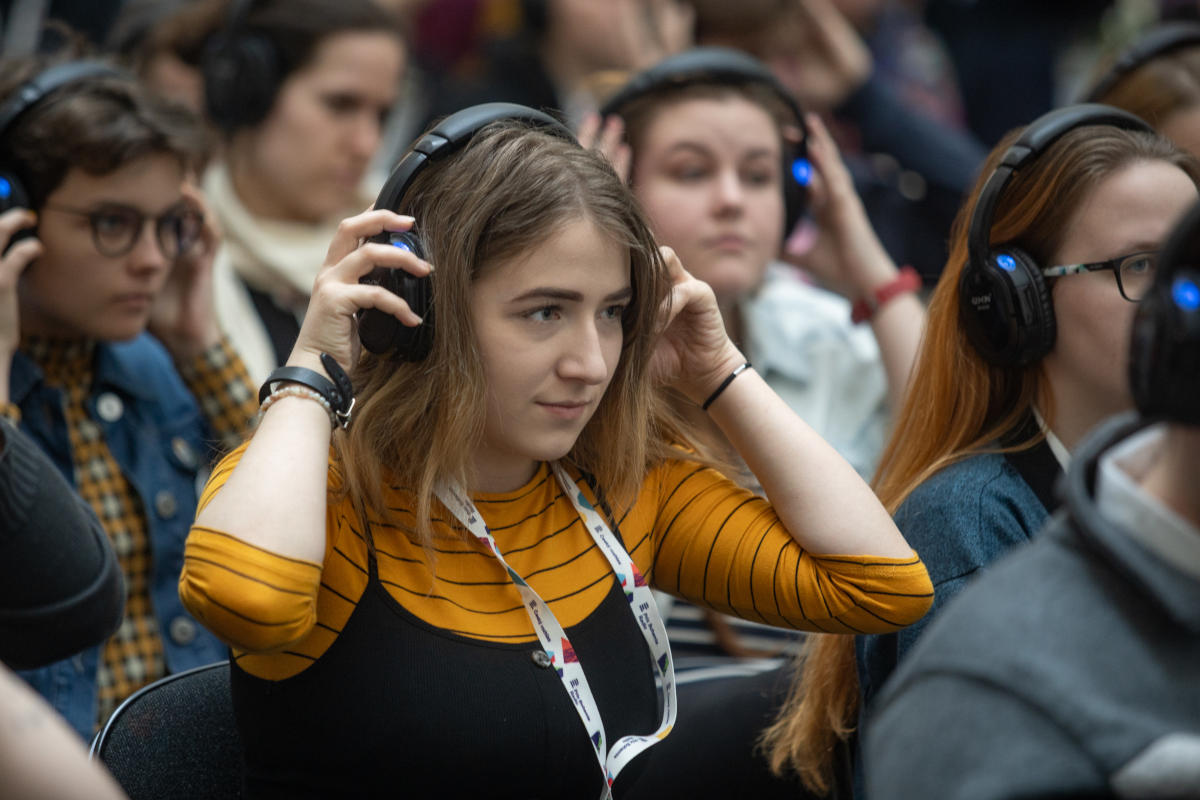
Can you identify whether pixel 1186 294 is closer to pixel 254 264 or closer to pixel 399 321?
pixel 399 321

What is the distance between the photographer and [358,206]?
293 centimetres

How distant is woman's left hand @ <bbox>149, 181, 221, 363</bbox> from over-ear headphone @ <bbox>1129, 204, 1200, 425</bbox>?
1.73 m

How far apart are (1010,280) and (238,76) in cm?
167

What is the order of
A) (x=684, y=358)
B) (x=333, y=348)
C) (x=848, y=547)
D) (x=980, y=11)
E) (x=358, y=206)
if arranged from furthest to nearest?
(x=980, y=11) < (x=358, y=206) < (x=684, y=358) < (x=848, y=547) < (x=333, y=348)

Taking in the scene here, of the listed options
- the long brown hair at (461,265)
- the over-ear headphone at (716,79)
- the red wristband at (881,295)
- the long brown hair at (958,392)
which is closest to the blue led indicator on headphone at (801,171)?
the over-ear headphone at (716,79)

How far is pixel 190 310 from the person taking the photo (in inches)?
89.3

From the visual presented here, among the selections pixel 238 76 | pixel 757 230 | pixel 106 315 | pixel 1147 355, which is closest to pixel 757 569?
pixel 1147 355

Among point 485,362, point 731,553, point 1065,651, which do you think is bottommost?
point 731,553

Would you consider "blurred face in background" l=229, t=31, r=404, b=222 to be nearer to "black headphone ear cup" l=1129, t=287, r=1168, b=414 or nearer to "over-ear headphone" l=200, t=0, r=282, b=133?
"over-ear headphone" l=200, t=0, r=282, b=133

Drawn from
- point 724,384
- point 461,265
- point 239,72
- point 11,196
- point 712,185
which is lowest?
point 724,384

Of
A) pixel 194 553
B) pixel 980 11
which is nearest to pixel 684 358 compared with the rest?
pixel 194 553

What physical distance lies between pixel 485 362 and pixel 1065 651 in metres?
0.67

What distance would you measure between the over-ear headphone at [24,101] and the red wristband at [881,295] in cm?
135

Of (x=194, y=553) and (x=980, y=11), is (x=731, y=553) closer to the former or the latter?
(x=194, y=553)
